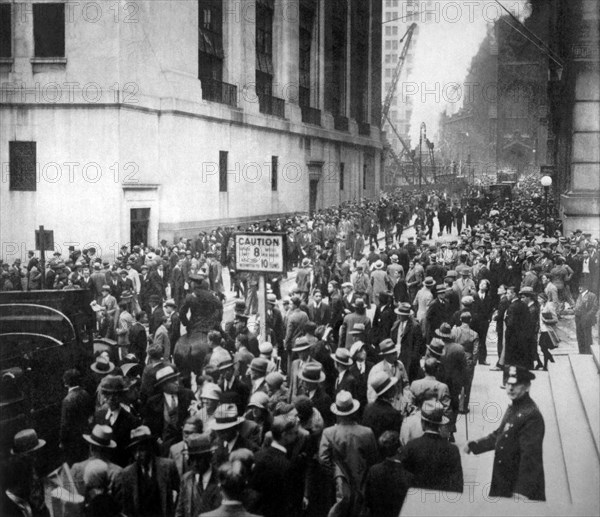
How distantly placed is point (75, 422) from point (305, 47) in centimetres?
3260

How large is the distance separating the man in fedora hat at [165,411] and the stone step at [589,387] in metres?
4.70

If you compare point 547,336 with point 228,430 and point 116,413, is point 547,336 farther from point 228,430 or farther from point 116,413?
point 116,413

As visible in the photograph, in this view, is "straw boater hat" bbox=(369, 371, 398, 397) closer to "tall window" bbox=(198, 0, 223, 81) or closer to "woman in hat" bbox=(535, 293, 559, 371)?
"woman in hat" bbox=(535, 293, 559, 371)

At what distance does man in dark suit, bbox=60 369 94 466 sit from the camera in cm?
749

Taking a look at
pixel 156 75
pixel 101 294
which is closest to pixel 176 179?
pixel 156 75

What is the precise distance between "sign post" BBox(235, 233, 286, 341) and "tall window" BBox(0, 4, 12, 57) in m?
12.4

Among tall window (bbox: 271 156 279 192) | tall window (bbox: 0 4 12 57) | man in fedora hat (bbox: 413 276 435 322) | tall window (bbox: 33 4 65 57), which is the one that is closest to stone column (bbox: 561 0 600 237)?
man in fedora hat (bbox: 413 276 435 322)

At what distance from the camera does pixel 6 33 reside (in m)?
20.3

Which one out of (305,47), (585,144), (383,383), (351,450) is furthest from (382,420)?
(305,47)

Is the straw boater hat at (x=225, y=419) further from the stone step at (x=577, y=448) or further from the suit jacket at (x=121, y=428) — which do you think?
the stone step at (x=577, y=448)

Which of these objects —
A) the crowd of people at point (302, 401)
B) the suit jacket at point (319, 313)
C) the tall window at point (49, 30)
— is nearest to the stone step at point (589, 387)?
the crowd of people at point (302, 401)

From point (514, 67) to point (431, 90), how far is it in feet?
45.6

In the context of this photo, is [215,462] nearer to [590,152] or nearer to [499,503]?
[499,503]

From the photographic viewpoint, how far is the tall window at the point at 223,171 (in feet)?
89.8
